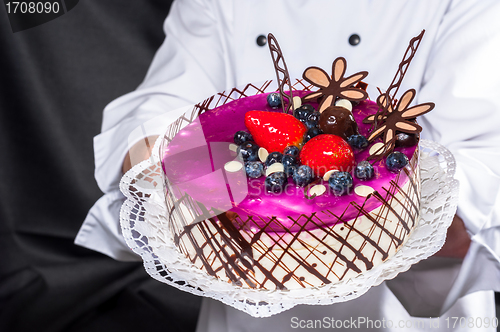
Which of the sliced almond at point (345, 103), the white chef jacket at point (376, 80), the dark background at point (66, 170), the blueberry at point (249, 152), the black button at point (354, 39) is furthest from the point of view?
the dark background at point (66, 170)

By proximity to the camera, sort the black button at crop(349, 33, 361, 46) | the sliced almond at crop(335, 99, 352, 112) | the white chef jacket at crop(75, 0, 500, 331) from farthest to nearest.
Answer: the black button at crop(349, 33, 361, 46)
the white chef jacket at crop(75, 0, 500, 331)
the sliced almond at crop(335, 99, 352, 112)

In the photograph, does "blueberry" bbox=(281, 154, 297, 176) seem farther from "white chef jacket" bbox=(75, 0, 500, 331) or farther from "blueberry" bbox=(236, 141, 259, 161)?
"white chef jacket" bbox=(75, 0, 500, 331)

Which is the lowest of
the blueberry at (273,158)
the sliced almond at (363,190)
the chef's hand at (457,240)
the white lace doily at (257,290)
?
the chef's hand at (457,240)

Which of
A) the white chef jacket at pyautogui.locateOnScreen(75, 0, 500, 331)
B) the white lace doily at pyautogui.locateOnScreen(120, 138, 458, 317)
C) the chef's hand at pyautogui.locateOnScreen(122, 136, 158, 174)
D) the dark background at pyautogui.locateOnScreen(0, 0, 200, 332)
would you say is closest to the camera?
the white lace doily at pyautogui.locateOnScreen(120, 138, 458, 317)

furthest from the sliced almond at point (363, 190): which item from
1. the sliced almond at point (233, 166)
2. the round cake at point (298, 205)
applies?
the sliced almond at point (233, 166)

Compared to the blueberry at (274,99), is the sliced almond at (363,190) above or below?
below

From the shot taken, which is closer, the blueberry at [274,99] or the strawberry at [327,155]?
the strawberry at [327,155]

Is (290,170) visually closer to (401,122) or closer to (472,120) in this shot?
(401,122)

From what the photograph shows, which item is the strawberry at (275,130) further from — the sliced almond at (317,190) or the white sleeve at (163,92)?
the white sleeve at (163,92)

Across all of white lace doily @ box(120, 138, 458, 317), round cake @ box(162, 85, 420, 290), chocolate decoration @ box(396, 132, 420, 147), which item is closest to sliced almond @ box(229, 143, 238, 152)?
round cake @ box(162, 85, 420, 290)
